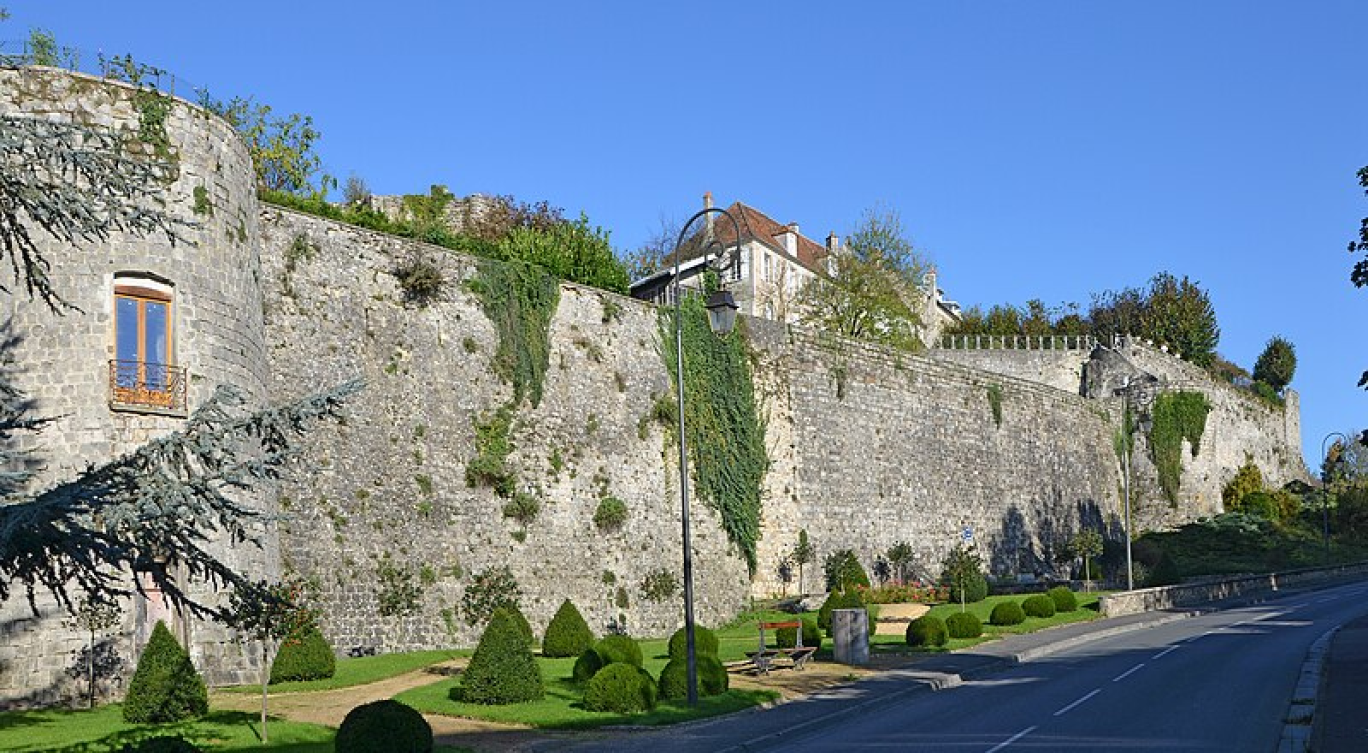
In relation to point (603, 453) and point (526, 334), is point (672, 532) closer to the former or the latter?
point (603, 453)

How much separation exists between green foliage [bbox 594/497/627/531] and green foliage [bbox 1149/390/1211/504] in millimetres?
39740

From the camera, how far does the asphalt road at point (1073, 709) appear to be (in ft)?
51.6

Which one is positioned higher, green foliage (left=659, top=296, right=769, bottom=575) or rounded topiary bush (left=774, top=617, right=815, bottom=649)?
green foliage (left=659, top=296, right=769, bottom=575)

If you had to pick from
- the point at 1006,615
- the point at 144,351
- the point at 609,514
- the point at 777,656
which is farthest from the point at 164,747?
the point at 1006,615

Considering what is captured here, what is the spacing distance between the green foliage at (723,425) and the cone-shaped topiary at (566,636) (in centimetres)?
954

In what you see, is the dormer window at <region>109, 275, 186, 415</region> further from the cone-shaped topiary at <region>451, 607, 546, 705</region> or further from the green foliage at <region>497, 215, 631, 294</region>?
the green foliage at <region>497, 215, 631, 294</region>

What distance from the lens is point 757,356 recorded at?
41.1 metres

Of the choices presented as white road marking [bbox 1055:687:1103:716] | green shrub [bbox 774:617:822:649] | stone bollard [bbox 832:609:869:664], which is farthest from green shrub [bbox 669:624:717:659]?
white road marking [bbox 1055:687:1103:716]

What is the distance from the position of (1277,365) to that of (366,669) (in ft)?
267

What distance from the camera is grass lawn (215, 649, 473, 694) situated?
22594mm

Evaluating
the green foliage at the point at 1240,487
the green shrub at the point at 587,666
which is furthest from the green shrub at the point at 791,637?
the green foliage at the point at 1240,487

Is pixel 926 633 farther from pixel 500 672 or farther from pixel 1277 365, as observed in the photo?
pixel 1277 365

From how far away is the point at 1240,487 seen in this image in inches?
2808

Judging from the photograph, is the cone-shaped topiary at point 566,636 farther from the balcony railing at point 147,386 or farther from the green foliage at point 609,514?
the balcony railing at point 147,386
